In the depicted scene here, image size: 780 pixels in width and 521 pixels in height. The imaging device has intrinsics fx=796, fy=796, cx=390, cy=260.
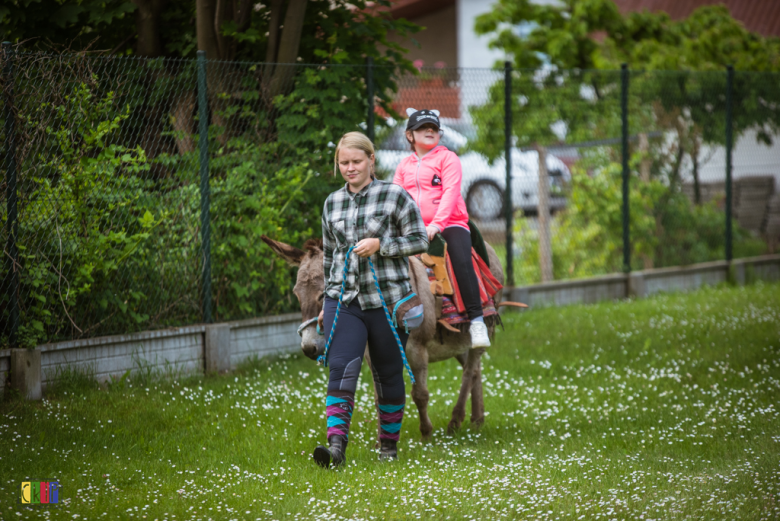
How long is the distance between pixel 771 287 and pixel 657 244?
6.22 feet

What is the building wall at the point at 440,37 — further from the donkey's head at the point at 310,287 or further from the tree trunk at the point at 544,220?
the donkey's head at the point at 310,287

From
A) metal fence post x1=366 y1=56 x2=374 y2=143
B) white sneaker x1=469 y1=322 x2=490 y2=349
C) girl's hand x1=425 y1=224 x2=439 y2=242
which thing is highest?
metal fence post x1=366 y1=56 x2=374 y2=143

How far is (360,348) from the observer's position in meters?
4.99

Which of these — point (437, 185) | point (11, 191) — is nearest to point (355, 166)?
point (437, 185)

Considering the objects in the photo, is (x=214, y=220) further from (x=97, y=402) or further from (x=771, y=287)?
(x=771, y=287)

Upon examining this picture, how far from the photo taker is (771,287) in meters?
12.6

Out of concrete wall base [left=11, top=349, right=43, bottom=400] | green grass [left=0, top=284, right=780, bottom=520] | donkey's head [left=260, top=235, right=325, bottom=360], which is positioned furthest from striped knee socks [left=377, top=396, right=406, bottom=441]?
concrete wall base [left=11, top=349, right=43, bottom=400]

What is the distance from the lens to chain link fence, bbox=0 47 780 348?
6.84 metres

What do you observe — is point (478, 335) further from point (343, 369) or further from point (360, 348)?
point (343, 369)

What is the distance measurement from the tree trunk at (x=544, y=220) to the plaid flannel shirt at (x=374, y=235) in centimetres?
671

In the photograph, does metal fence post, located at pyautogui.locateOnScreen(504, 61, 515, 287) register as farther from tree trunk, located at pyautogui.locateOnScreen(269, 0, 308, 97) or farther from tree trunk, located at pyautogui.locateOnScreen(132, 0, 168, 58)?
tree trunk, located at pyautogui.locateOnScreen(132, 0, 168, 58)

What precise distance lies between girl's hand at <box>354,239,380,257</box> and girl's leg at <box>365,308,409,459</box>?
43 centimetres

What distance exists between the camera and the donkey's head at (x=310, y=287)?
17.0 ft

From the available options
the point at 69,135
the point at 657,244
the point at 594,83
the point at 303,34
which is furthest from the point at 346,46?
the point at 657,244
